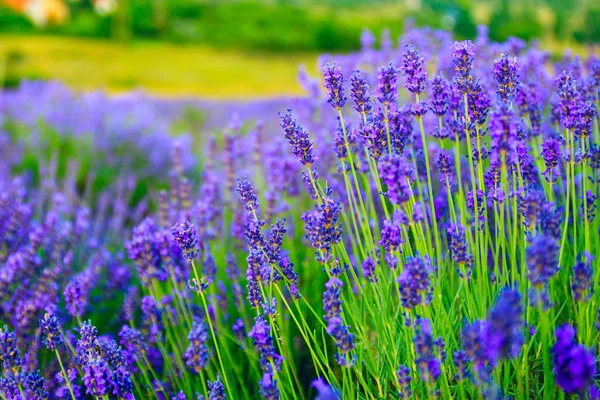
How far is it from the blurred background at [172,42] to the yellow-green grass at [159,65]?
0.08ft

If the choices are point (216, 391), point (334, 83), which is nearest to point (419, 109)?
point (334, 83)

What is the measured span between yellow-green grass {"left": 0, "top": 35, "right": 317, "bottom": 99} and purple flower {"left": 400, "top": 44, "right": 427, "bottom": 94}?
11.7 m

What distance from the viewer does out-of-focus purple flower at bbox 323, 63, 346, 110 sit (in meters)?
1.38

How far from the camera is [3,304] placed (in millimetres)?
2141

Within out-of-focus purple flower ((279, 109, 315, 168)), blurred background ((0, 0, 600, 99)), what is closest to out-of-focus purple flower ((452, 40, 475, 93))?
out-of-focus purple flower ((279, 109, 315, 168))

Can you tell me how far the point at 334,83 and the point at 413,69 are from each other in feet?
0.65

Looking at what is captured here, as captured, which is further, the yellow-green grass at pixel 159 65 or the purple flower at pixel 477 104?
the yellow-green grass at pixel 159 65

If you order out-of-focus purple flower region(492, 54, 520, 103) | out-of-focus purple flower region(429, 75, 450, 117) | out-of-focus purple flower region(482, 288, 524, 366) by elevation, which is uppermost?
out-of-focus purple flower region(492, 54, 520, 103)

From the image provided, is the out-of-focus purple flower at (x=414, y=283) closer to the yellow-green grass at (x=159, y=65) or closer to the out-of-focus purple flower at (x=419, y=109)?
the out-of-focus purple flower at (x=419, y=109)

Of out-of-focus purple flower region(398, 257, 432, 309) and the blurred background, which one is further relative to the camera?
the blurred background

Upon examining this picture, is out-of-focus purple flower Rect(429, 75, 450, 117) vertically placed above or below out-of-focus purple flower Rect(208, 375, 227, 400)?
above

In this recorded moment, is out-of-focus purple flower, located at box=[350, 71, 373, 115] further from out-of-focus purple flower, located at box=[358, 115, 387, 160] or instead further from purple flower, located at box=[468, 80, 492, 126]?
purple flower, located at box=[468, 80, 492, 126]

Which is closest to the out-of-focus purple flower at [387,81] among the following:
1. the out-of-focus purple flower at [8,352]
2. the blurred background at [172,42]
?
the out-of-focus purple flower at [8,352]

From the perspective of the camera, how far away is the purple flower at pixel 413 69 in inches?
55.4
